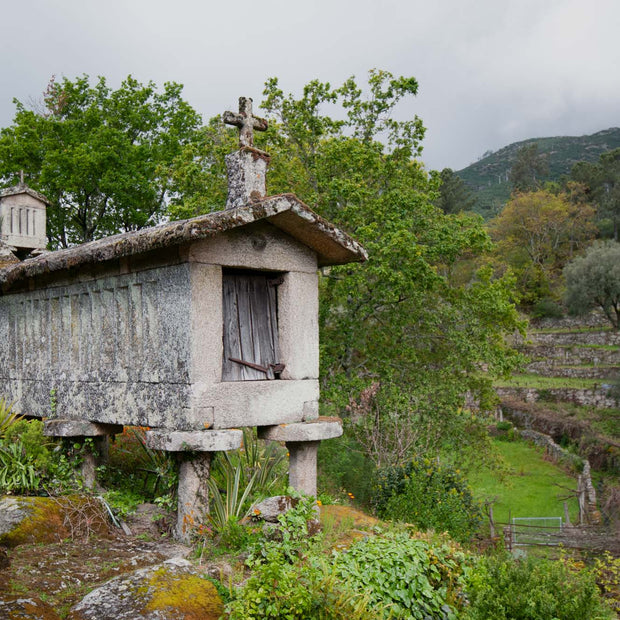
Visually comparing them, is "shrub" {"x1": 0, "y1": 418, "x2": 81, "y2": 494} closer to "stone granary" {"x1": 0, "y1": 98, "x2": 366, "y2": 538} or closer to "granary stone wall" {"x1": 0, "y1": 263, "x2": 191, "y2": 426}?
"stone granary" {"x1": 0, "y1": 98, "x2": 366, "y2": 538}

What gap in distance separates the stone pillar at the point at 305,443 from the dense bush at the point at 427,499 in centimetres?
287

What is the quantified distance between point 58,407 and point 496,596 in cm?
510

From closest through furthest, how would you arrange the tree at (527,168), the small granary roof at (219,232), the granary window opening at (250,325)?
the small granary roof at (219,232) → the granary window opening at (250,325) → the tree at (527,168)

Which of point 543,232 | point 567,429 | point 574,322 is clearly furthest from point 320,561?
point 543,232

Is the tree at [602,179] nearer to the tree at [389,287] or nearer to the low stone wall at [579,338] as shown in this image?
the low stone wall at [579,338]

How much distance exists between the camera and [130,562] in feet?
17.4

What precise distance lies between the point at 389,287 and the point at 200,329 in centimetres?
912

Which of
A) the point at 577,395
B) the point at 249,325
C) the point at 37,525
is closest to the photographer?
the point at 37,525

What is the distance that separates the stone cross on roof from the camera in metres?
6.73

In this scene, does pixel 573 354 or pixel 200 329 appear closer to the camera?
pixel 200 329

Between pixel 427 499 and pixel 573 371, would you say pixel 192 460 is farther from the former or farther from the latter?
pixel 573 371

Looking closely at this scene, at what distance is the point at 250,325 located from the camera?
6555 millimetres

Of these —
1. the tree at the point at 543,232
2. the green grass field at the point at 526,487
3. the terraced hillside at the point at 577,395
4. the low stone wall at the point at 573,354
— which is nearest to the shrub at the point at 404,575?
the green grass field at the point at 526,487

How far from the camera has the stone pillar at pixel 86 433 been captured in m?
→ 6.88
